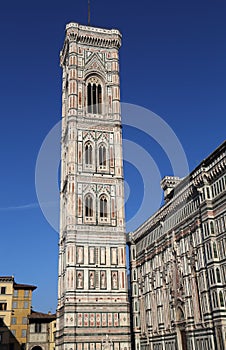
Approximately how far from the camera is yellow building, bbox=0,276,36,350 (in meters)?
60.3

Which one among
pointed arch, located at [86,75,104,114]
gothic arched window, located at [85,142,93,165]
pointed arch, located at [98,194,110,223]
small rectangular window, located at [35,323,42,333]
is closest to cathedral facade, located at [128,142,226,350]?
pointed arch, located at [98,194,110,223]

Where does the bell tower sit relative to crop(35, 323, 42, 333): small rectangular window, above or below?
above

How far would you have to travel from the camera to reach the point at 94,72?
5438cm

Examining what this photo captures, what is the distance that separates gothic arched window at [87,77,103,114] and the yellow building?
29.2m

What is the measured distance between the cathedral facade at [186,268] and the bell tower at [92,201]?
4.02 metres

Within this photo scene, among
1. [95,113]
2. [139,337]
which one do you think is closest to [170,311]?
Result: [139,337]

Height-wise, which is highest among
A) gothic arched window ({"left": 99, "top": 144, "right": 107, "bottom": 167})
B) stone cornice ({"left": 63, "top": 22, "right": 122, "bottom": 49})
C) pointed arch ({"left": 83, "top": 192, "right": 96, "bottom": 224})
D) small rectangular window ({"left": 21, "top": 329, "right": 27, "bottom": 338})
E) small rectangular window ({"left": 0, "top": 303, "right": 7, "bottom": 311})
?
stone cornice ({"left": 63, "top": 22, "right": 122, "bottom": 49})

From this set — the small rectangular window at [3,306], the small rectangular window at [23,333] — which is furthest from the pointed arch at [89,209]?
the small rectangular window at [23,333]

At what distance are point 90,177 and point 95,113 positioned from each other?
884 cm

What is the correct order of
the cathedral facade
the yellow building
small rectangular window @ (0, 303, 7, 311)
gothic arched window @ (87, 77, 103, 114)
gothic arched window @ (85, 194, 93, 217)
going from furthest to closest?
small rectangular window @ (0, 303, 7, 311) < the yellow building < gothic arched window @ (87, 77, 103, 114) < gothic arched window @ (85, 194, 93, 217) < the cathedral facade

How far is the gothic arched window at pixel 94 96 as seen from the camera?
52.6 m

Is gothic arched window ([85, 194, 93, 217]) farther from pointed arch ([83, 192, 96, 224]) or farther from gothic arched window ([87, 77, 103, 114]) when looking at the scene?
gothic arched window ([87, 77, 103, 114])

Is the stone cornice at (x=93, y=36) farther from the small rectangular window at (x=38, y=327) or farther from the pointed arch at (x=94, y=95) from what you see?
the small rectangular window at (x=38, y=327)

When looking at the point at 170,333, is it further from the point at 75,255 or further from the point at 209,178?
the point at 209,178
